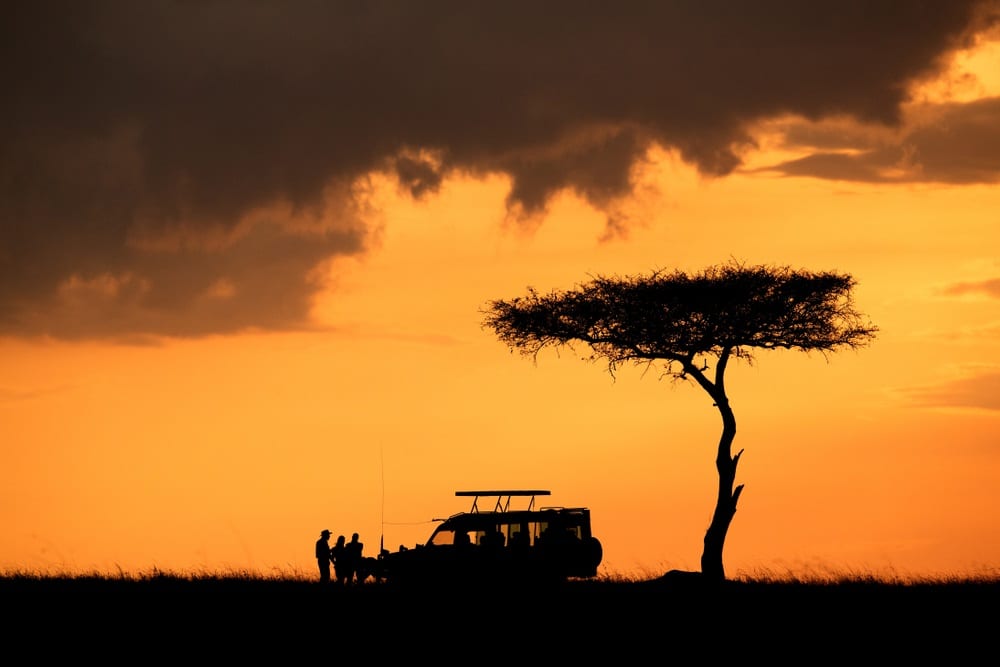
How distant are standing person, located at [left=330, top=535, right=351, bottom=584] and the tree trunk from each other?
12.4 meters

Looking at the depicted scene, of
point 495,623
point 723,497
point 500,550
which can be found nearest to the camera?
point 495,623

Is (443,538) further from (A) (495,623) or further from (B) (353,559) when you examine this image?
(A) (495,623)

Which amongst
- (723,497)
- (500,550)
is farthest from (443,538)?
(723,497)

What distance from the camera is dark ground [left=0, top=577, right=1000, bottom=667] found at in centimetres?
2062

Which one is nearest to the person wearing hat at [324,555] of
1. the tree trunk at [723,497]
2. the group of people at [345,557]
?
the group of people at [345,557]

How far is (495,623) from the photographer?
24.7 metres

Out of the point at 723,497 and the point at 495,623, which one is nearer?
the point at 495,623

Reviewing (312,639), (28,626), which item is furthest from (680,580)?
(28,626)

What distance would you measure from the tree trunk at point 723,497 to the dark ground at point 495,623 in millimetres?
7642

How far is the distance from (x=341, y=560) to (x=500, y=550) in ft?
16.1

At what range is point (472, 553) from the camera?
35219 millimetres

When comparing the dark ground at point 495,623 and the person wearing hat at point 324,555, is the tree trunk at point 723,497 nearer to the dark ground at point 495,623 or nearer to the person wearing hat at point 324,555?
the dark ground at point 495,623

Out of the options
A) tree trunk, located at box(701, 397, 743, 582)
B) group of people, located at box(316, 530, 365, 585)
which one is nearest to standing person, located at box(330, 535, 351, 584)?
group of people, located at box(316, 530, 365, 585)

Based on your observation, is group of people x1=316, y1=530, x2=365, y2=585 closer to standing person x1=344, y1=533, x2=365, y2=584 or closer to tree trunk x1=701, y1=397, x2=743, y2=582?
standing person x1=344, y1=533, x2=365, y2=584
